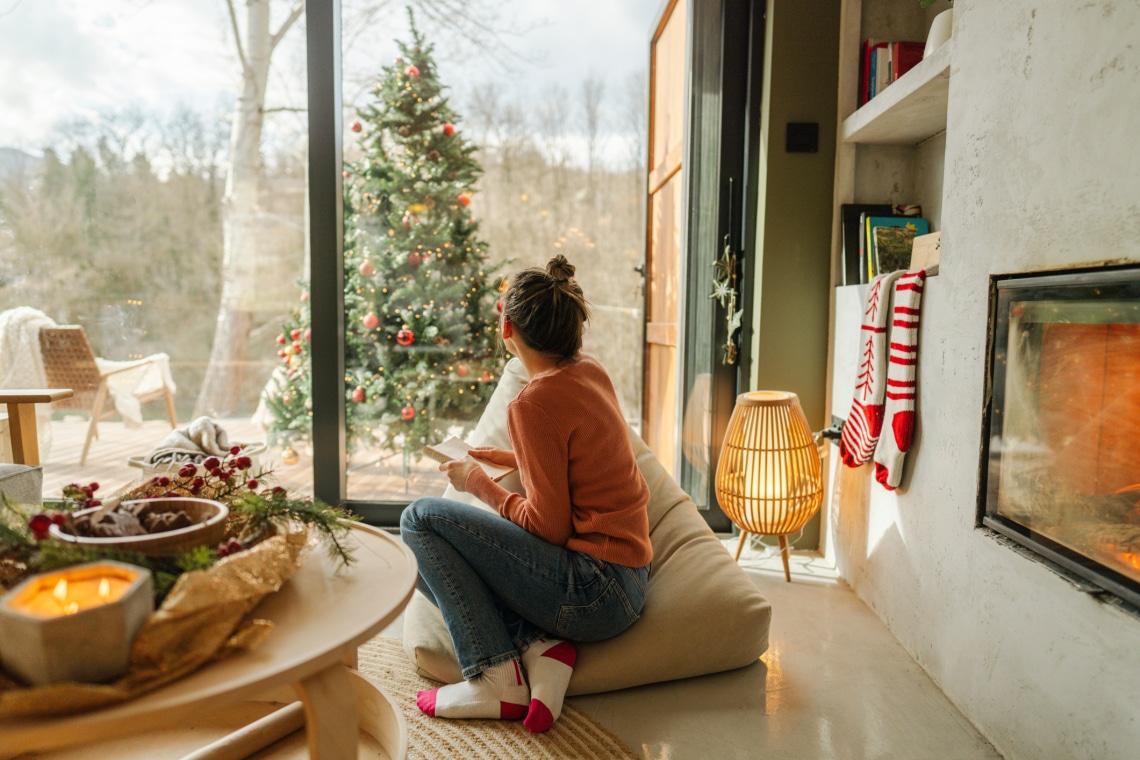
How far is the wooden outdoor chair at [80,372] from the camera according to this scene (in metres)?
3.17

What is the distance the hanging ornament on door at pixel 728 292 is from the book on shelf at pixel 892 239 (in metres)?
0.54

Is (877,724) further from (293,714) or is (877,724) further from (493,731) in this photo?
(293,714)

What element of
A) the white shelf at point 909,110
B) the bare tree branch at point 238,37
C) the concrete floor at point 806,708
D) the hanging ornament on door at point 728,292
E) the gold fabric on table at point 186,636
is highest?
the bare tree branch at point 238,37

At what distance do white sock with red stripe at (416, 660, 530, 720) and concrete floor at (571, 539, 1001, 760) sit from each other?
18cm

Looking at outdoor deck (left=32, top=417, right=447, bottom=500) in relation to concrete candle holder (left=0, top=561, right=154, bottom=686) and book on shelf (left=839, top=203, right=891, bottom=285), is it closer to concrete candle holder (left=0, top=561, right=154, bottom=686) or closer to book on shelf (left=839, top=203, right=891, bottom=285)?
book on shelf (left=839, top=203, right=891, bottom=285)

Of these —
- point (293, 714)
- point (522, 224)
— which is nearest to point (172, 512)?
point (293, 714)

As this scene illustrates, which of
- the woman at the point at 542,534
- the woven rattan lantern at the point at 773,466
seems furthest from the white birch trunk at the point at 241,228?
the woven rattan lantern at the point at 773,466

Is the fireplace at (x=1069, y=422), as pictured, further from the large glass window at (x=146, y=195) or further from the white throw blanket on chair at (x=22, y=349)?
the white throw blanket on chair at (x=22, y=349)

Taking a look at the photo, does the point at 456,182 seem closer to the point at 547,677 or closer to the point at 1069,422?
the point at 547,677

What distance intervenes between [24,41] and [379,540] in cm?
313

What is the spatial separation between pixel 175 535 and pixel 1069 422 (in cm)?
162

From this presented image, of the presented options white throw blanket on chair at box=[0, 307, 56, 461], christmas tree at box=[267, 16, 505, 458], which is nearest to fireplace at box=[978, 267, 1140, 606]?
christmas tree at box=[267, 16, 505, 458]

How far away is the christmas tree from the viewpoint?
293cm

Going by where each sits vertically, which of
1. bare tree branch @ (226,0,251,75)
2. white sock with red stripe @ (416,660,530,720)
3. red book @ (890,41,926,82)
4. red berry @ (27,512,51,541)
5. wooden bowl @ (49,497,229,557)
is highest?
bare tree branch @ (226,0,251,75)
